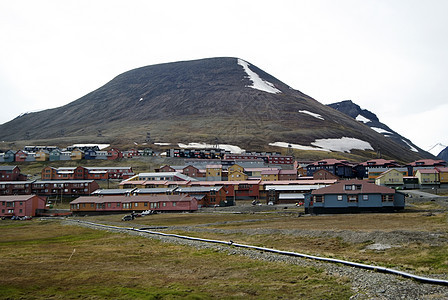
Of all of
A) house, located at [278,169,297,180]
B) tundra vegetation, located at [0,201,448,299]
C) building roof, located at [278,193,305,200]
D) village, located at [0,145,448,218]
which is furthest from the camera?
house, located at [278,169,297,180]

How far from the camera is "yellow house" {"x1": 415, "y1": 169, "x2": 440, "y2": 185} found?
112625mm

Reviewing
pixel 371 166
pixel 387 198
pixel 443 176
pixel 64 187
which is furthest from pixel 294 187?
pixel 64 187

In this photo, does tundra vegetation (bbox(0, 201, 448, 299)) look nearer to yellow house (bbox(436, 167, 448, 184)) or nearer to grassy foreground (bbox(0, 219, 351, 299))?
grassy foreground (bbox(0, 219, 351, 299))

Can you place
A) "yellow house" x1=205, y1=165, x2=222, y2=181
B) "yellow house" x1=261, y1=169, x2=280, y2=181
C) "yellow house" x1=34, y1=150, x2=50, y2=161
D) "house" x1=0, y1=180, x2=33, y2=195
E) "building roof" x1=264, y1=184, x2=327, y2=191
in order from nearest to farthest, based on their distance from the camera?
"building roof" x1=264, y1=184, x2=327, y2=191 < "house" x1=0, y1=180, x2=33, y2=195 < "yellow house" x1=261, y1=169, x2=280, y2=181 < "yellow house" x1=205, y1=165, x2=222, y2=181 < "yellow house" x1=34, y1=150, x2=50, y2=161

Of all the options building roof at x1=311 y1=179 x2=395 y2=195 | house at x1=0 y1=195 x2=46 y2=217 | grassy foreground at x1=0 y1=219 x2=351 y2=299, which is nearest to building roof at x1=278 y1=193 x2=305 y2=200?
building roof at x1=311 y1=179 x2=395 y2=195

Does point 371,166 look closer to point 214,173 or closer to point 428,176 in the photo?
point 428,176

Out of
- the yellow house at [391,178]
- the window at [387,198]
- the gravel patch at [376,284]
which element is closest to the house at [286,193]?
the window at [387,198]

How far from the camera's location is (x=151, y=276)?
27625mm

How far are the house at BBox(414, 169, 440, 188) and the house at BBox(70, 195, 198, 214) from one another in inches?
2523

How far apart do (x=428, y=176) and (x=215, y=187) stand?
58513mm

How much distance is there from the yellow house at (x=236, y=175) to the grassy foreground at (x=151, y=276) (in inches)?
3500

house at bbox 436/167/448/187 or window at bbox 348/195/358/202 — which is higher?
house at bbox 436/167/448/187

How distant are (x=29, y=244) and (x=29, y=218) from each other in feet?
150

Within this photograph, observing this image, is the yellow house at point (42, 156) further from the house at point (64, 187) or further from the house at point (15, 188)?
the house at point (64, 187)
